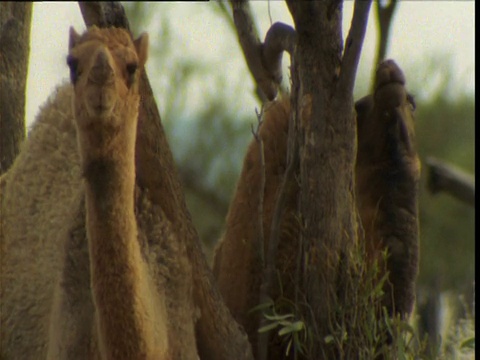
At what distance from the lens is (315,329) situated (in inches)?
193

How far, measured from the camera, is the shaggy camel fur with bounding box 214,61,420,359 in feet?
17.4

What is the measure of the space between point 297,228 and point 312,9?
3.15 ft

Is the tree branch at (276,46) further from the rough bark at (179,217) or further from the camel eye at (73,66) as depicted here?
the camel eye at (73,66)

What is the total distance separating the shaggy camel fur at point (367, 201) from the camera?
5305mm

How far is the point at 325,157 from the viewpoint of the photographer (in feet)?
16.2

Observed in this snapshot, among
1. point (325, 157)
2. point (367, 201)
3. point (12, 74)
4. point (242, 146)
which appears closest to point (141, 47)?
point (325, 157)

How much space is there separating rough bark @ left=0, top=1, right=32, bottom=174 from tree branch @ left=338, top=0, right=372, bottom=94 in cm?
239

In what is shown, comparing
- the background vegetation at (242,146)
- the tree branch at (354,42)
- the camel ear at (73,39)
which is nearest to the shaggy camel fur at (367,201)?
the tree branch at (354,42)

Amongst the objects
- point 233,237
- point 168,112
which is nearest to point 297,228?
point 233,237

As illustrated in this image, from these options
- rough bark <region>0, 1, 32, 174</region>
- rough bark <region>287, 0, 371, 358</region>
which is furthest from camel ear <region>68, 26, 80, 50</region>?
rough bark <region>0, 1, 32, 174</region>

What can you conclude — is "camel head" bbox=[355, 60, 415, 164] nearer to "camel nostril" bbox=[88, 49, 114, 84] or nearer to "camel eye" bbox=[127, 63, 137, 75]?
"camel eye" bbox=[127, 63, 137, 75]

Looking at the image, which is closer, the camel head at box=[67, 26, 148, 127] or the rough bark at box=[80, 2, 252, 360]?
the camel head at box=[67, 26, 148, 127]

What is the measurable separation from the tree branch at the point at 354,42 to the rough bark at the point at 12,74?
2390 mm

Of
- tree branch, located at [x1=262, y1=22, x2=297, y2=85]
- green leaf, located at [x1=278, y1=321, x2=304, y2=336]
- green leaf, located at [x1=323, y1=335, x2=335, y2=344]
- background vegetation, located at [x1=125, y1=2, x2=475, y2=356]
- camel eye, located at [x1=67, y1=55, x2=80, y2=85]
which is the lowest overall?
green leaf, located at [x1=323, y1=335, x2=335, y2=344]
